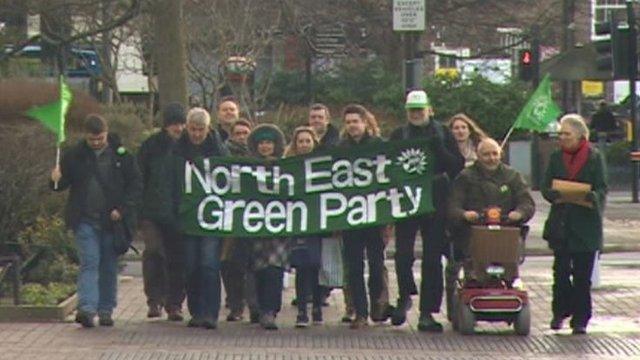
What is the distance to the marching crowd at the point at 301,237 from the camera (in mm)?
13656

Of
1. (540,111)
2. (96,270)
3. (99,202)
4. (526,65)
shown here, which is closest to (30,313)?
(96,270)

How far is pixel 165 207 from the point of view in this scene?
14070mm

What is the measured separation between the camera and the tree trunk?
2328cm

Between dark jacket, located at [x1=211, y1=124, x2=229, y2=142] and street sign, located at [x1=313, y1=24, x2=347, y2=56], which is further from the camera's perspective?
street sign, located at [x1=313, y1=24, x2=347, y2=56]

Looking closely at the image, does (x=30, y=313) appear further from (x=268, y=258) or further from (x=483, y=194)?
(x=483, y=194)

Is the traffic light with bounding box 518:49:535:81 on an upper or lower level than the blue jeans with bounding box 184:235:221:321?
upper

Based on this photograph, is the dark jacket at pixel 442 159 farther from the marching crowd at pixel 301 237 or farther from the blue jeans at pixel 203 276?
the blue jeans at pixel 203 276

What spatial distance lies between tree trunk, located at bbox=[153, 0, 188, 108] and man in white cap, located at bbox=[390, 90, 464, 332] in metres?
9.49

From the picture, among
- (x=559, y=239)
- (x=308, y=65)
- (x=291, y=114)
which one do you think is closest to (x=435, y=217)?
(x=559, y=239)

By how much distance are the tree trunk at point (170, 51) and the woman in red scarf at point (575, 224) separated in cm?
1023

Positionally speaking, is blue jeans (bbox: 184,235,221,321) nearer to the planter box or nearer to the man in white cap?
the planter box

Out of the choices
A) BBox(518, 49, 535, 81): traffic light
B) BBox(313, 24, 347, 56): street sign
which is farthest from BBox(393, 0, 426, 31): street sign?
BBox(313, 24, 347, 56): street sign

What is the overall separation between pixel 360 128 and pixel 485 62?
35902 millimetres

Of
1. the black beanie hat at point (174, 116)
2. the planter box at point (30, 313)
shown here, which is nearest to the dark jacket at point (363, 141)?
the black beanie hat at point (174, 116)
